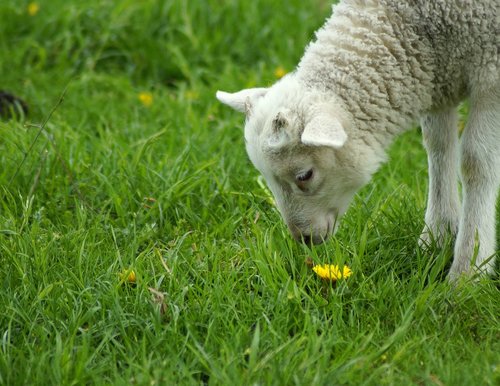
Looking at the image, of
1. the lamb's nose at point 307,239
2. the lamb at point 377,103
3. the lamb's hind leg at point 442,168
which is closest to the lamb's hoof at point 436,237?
the lamb's hind leg at point 442,168

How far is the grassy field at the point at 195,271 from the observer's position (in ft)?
12.0

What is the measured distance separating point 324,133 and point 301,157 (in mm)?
333

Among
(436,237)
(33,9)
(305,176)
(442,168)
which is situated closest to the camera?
(305,176)

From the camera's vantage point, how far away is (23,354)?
374 cm

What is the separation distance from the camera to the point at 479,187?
14.5 feet

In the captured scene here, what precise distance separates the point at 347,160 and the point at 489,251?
0.82 meters

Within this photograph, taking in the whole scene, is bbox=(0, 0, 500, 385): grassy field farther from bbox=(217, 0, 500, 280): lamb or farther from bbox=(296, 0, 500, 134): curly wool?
bbox=(296, 0, 500, 134): curly wool

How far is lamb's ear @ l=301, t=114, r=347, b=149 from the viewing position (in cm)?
385

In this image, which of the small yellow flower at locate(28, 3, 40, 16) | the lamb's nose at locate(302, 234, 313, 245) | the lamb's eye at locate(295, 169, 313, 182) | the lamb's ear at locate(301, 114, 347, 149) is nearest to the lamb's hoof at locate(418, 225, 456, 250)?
the lamb's nose at locate(302, 234, 313, 245)

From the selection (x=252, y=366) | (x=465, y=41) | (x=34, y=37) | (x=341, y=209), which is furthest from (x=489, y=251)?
(x=34, y=37)

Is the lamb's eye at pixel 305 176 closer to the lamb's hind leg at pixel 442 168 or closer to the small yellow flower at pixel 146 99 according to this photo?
the lamb's hind leg at pixel 442 168

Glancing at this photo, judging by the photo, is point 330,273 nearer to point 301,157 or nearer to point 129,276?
point 301,157

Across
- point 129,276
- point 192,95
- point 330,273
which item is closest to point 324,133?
point 330,273

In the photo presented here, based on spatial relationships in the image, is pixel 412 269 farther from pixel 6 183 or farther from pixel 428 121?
pixel 6 183
